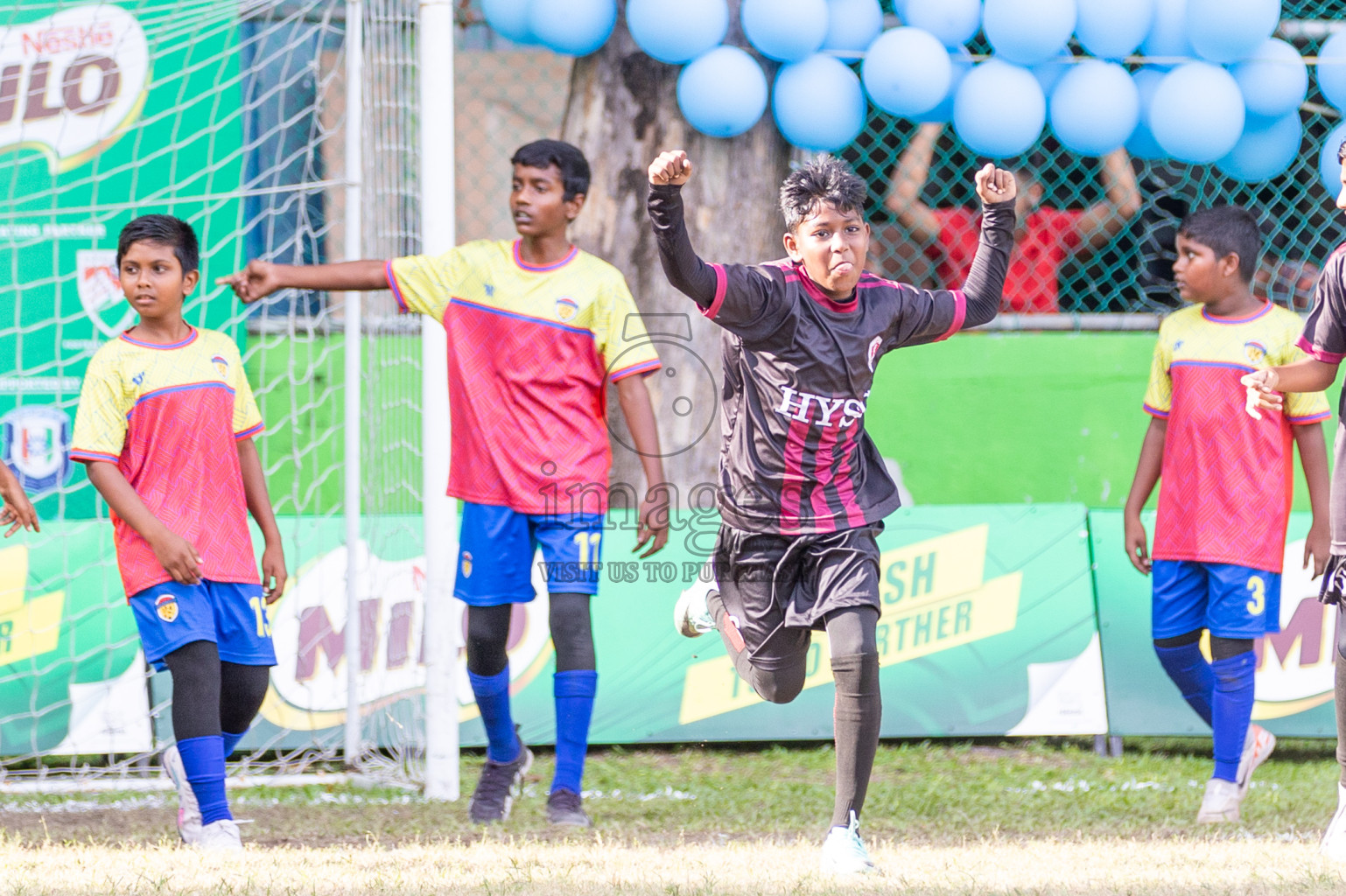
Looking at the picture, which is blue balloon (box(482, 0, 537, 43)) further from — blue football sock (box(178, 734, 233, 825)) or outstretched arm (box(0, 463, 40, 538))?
blue football sock (box(178, 734, 233, 825))

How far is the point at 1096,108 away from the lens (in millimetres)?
5906

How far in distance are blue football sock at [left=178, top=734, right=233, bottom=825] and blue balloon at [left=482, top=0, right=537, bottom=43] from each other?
3.03 meters

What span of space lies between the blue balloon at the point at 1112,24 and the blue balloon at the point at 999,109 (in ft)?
1.00

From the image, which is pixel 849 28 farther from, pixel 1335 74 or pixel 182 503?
pixel 182 503

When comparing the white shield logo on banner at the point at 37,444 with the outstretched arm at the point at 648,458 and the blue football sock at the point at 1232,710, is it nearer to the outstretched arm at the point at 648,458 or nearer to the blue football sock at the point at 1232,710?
the outstretched arm at the point at 648,458

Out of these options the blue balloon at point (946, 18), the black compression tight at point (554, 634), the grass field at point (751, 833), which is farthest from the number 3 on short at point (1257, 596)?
the blue balloon at point (946, 18)

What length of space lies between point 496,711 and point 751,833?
89 cm

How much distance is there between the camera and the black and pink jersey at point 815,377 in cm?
388

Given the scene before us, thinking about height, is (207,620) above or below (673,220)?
below

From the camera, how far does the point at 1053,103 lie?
6.02 metres

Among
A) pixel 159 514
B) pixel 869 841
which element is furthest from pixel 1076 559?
pixel 159 514

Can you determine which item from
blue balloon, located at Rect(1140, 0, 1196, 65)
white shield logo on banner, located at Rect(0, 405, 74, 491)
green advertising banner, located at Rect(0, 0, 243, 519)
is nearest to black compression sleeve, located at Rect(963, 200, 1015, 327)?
blue balloon, located at Rect(1140, 0, 1196, 65)

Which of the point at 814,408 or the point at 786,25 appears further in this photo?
the point at 786,25

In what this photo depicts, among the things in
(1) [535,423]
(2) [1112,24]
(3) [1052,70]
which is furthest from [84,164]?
(2) [1112,24]
